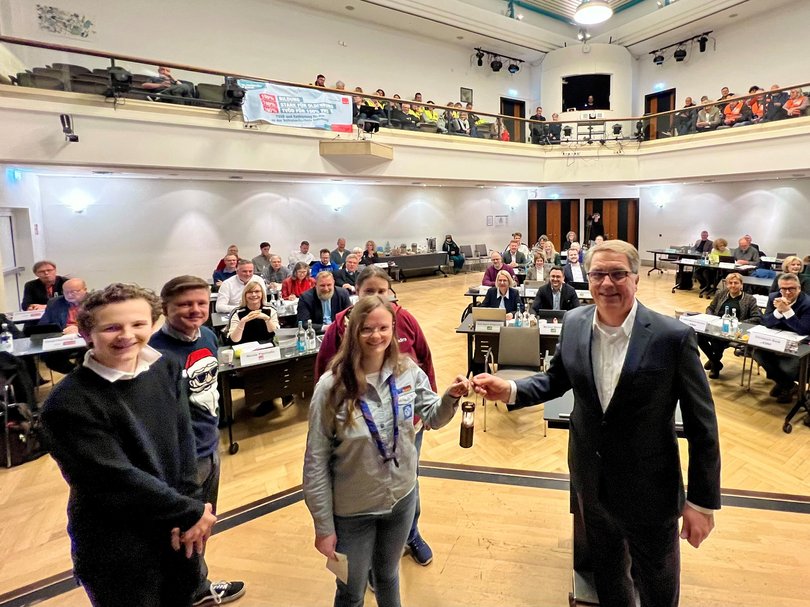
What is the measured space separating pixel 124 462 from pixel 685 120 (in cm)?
1389

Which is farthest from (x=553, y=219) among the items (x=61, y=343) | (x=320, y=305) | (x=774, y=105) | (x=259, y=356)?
(x=61, y=343)

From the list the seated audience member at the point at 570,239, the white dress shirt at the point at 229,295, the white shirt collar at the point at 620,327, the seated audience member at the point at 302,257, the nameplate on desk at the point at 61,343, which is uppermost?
the seated audience member at the point at 570,239

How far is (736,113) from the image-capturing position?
10.4 meters

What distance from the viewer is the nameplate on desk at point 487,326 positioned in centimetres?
508

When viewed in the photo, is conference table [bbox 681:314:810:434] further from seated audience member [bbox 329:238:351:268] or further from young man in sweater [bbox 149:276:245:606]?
seated audience member [bbox 329:238:351:268]

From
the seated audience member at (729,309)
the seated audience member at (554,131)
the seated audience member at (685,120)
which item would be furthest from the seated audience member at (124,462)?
the seated audience member at (554,131)

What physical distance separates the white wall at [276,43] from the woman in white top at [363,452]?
12.3m

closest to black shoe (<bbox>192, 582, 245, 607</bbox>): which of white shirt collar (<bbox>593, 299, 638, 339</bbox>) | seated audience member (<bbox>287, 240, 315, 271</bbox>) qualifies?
white shirt collar (<bbox>593, 299, 638, 339</bbox>)

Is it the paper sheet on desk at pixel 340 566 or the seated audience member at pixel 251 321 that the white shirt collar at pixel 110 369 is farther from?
the seated audience member at pixel 251 321

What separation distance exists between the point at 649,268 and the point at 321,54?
526 inches

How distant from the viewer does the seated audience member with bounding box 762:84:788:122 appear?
955 centimetres

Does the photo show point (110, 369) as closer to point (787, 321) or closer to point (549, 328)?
point (549, 328)

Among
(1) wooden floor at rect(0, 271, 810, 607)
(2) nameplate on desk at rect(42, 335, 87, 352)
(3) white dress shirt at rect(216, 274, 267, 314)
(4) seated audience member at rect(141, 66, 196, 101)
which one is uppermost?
(4) seated audience member at rect(141, 66, 196, 101)

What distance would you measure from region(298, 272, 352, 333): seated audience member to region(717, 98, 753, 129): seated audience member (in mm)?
10750
